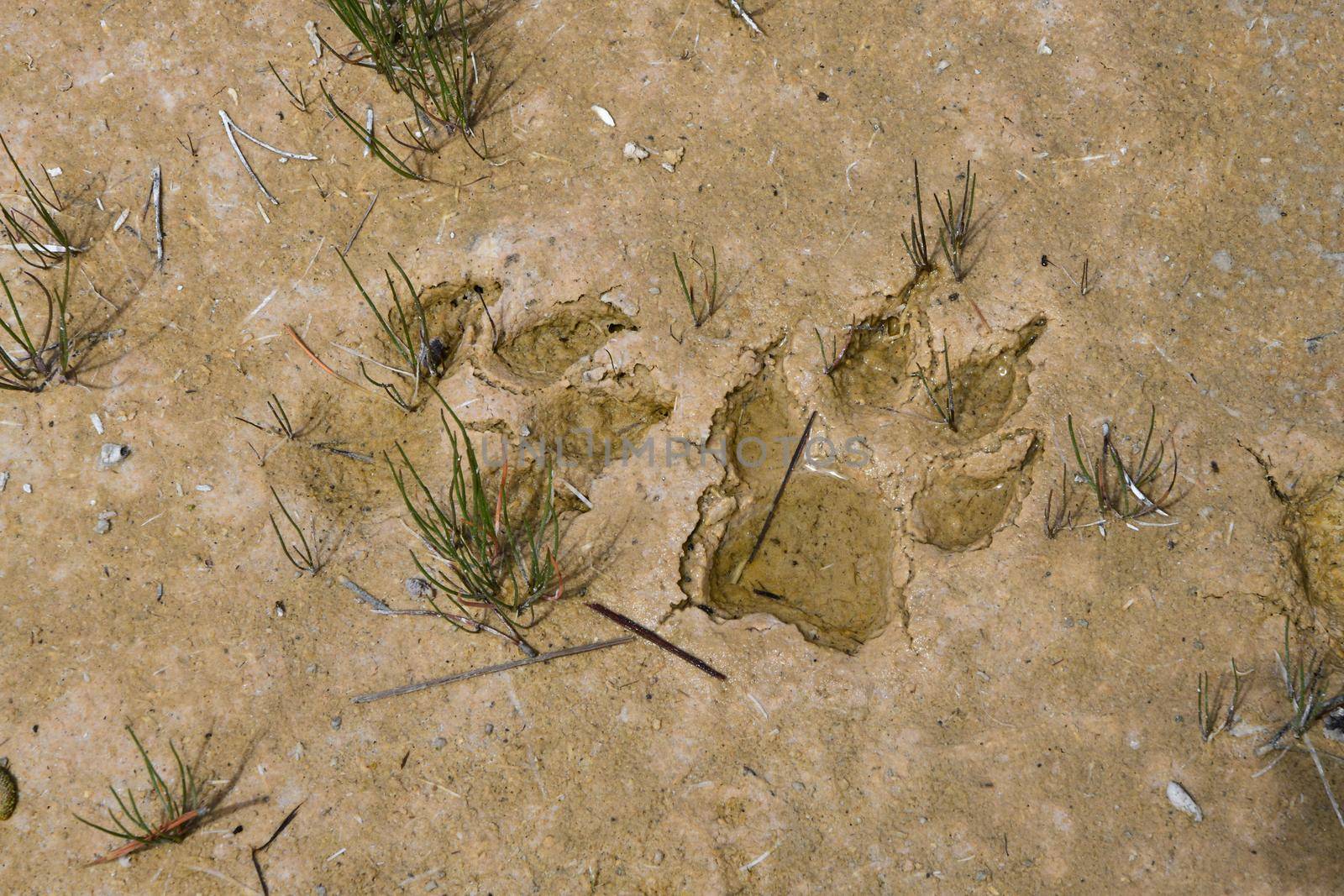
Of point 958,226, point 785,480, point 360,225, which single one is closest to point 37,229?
point 360,225

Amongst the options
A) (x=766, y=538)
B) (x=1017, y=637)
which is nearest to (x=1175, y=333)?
(x=1017, y=637)

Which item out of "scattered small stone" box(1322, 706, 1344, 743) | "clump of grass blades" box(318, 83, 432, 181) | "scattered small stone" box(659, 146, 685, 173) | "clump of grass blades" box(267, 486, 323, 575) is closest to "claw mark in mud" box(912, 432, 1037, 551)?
"scattered small stone" box(1322, 706, 1344, 743)

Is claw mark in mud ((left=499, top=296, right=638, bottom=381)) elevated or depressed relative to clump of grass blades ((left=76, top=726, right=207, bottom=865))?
elevated

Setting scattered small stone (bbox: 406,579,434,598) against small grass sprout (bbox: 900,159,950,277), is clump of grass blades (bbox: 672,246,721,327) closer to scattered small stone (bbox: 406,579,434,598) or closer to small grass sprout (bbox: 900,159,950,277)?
small grass sprout (bbox: 900,159,950,277)

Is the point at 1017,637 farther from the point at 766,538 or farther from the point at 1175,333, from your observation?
the point at 1175,333

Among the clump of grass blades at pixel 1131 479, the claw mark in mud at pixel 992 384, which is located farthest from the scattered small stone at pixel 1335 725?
the claw mark in mud at pixel 992 384

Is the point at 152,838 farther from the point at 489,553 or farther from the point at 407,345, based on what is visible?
the point at 407,345
